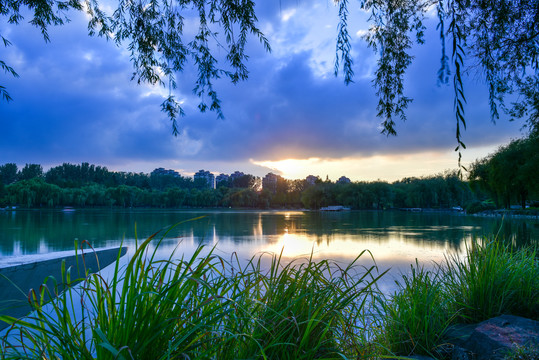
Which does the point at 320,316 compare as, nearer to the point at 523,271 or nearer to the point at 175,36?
the point at 523,271

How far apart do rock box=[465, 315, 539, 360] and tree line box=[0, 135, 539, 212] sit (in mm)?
26738

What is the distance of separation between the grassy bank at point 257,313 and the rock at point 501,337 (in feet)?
0.68

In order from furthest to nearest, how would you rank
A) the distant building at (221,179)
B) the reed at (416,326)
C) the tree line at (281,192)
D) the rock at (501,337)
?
the distant building at (221,179) → the tree line at (281,192) → the reed at (416,326) → the rock at (501,337)

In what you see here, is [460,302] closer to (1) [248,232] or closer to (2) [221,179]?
(1) [248,232]

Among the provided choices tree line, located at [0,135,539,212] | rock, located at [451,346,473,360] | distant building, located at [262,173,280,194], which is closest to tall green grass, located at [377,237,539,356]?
rock, located at [451,346,473,360]

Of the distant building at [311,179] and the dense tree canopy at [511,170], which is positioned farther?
the distant building at [311,179]

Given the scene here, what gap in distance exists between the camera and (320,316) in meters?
1.36

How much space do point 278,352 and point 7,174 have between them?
10776 cm

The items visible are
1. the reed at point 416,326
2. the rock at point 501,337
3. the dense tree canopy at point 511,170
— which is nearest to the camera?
the rock at point 501,337

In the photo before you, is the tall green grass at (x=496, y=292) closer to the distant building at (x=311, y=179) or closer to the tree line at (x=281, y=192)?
the tree line at (x=281, y=192)

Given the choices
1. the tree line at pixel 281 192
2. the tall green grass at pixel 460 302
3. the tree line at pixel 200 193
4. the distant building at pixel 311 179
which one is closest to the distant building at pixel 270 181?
the tree line at pixel 200 193

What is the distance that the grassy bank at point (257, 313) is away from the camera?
3.36 feet

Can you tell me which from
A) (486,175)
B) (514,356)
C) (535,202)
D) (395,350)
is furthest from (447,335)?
(535,202)

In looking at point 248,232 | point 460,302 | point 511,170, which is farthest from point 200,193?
point 460,302
